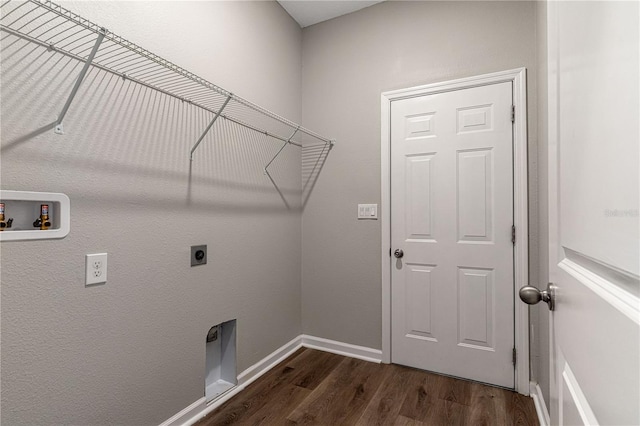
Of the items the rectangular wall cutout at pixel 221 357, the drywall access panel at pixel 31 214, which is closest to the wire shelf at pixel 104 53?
the drywall access panel at pixel 31 214

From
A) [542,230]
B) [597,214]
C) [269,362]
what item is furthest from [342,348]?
[597,214]

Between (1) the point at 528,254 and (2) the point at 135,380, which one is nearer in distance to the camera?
(2) the point at 135,380

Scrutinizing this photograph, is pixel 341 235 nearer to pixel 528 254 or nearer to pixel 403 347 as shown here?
pixel 403 347

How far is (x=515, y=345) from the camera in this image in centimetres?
199

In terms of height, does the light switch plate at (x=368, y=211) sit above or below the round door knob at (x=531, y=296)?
above

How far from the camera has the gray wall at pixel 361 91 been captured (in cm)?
213

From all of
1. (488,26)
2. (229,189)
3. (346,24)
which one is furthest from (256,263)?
(488,26)

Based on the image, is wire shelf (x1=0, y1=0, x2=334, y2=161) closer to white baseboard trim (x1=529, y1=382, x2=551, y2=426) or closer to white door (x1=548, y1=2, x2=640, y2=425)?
white door (x1=548, y1=2, x2=640, y2=425)

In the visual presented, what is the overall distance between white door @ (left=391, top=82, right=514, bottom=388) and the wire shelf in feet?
3.67

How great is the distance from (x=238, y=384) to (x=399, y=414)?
1027 millimetres

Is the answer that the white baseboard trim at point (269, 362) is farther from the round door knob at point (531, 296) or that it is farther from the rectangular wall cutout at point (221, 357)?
the round door knob at point (531, 296)

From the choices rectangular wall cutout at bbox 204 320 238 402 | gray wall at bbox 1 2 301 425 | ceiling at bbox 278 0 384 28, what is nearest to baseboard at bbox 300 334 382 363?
gray wall at bbox 1 2 301 425

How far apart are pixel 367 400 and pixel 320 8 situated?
2.94m

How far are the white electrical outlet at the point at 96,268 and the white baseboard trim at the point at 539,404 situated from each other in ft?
7.46
